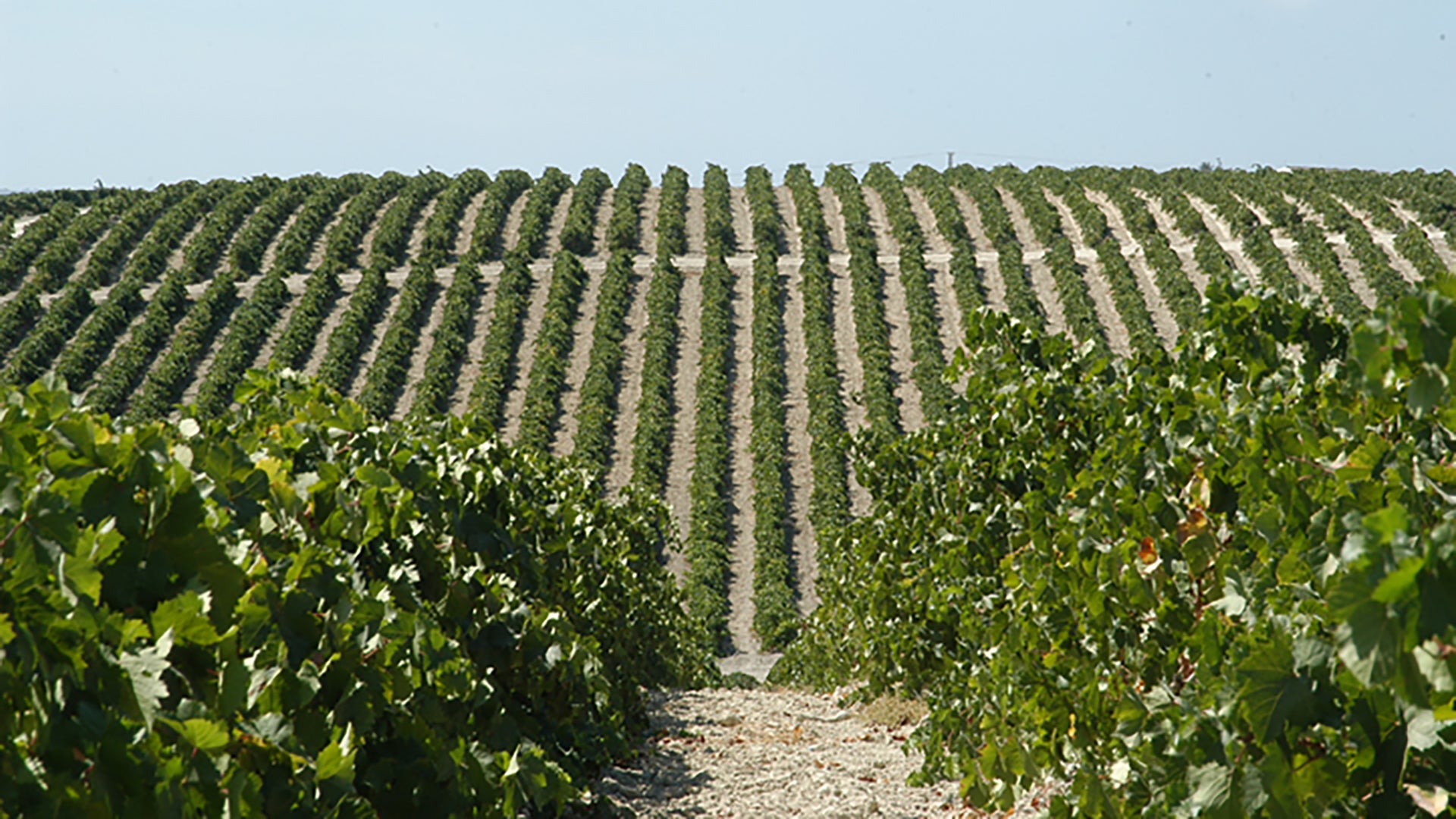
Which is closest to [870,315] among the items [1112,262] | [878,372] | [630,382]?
[878,372]

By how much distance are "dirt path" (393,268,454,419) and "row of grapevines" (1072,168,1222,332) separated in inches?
877

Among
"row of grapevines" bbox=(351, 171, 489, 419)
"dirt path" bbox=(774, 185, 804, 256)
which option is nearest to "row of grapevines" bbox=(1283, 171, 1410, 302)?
"dirt path" bbox=(774, 185, 804, 256)

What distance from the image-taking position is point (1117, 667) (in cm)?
520

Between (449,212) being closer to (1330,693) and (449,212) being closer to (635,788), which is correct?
(635,788)

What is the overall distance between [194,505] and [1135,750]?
3175mm

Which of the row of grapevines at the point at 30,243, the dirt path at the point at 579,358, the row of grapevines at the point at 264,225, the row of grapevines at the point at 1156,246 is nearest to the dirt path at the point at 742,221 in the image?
the dirt path at the point at 579,358

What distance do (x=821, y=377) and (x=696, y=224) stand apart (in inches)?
666

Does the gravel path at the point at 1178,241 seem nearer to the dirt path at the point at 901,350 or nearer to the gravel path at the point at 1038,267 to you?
the gravel path at the point at 1038,267

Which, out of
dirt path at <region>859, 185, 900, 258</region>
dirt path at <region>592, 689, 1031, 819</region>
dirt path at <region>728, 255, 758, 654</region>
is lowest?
dirt path at <region>592, 689, 1031, 819</region>

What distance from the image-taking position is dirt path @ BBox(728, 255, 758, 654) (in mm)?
26016

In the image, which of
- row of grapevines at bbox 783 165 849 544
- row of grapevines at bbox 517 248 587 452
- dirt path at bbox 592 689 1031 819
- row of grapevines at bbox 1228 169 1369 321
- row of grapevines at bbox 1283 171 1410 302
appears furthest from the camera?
row of grapevines at bbox 1283 171 1410 302

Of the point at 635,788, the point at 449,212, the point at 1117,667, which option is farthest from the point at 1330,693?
the point at 449,212

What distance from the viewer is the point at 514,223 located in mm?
→ 52250

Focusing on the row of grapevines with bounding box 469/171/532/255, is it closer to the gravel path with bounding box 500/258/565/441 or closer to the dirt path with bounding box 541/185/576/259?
the dirt path with bounding box 541/185/576/259
